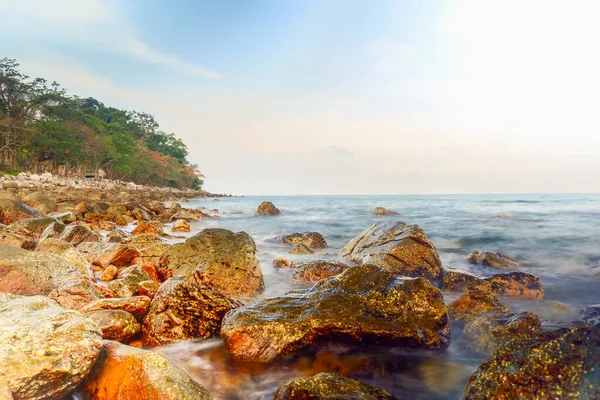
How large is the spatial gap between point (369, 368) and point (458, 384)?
3.55ft

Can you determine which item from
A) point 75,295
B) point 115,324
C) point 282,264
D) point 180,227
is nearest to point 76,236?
point 75,295

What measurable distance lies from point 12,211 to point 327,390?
45.9ft

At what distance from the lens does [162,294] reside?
5.02 meters

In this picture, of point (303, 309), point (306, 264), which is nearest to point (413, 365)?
point (303, 309)

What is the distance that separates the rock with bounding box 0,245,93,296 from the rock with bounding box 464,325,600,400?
5919mm

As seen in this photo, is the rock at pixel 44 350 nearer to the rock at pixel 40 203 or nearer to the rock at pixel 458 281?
the rock at pixel 458 281

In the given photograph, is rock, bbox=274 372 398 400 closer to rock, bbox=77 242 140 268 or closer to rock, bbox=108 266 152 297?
rock, bbox=108 266 152 297

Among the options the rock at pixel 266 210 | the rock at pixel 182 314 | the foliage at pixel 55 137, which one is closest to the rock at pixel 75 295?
the rock at pixel 182 314

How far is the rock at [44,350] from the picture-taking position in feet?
9.22

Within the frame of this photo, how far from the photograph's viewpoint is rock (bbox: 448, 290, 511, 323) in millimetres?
5867

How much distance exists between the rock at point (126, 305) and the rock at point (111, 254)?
3251mm

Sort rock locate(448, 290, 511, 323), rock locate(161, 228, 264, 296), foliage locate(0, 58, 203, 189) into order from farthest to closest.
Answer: foliage locate(0, 58, 203, 189)
rock locate(161, 228, 264, 296)
rock locate(448, 290, 511, 323)

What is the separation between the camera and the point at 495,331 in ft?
16.1

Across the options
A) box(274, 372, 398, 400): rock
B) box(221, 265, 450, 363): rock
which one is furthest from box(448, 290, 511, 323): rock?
box(274, 372, 398, 400): rock
